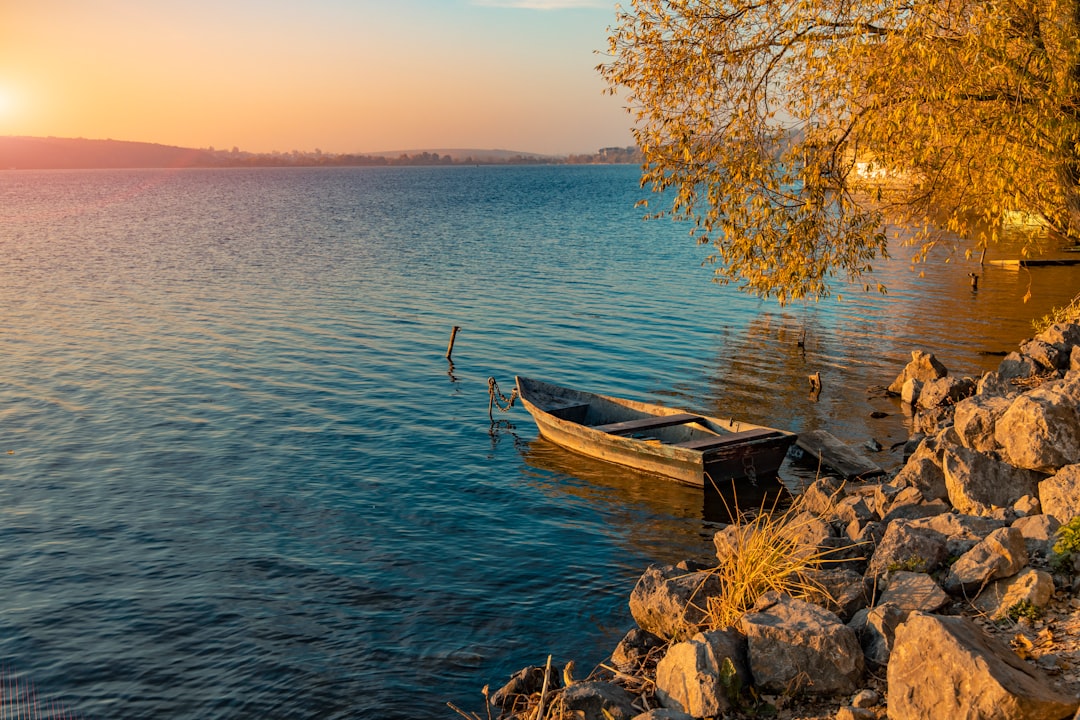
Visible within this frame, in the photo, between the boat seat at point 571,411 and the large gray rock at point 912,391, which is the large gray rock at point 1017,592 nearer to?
the boat seat at point 571,411

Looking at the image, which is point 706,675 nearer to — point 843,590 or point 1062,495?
point 843,590

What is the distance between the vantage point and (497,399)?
26.8 metres

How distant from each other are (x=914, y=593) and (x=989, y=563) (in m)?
0.82

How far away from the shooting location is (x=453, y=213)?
11350 centimetres

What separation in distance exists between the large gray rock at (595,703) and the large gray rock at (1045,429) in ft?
22.8

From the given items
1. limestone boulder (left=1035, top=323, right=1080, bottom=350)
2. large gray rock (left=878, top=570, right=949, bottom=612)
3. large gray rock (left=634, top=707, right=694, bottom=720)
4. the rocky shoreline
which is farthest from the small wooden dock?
large gray rock (left=634, top=707, right=694, bottom=720)

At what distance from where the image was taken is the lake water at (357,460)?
12992 mm

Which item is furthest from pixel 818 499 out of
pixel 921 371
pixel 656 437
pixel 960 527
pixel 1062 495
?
pixel 921 371

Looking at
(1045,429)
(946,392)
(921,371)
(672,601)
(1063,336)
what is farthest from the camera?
(921,371)

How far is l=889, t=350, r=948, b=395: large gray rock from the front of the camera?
85.1ft

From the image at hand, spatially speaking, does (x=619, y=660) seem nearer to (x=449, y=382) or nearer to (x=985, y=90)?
(x=985, y=90)

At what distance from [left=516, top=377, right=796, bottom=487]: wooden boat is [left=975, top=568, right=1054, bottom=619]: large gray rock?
1041 centimetres

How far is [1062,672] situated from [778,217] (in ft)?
46.3

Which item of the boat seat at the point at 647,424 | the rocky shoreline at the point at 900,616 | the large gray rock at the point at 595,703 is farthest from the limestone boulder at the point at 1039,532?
the boat seat at the point at 647,424
